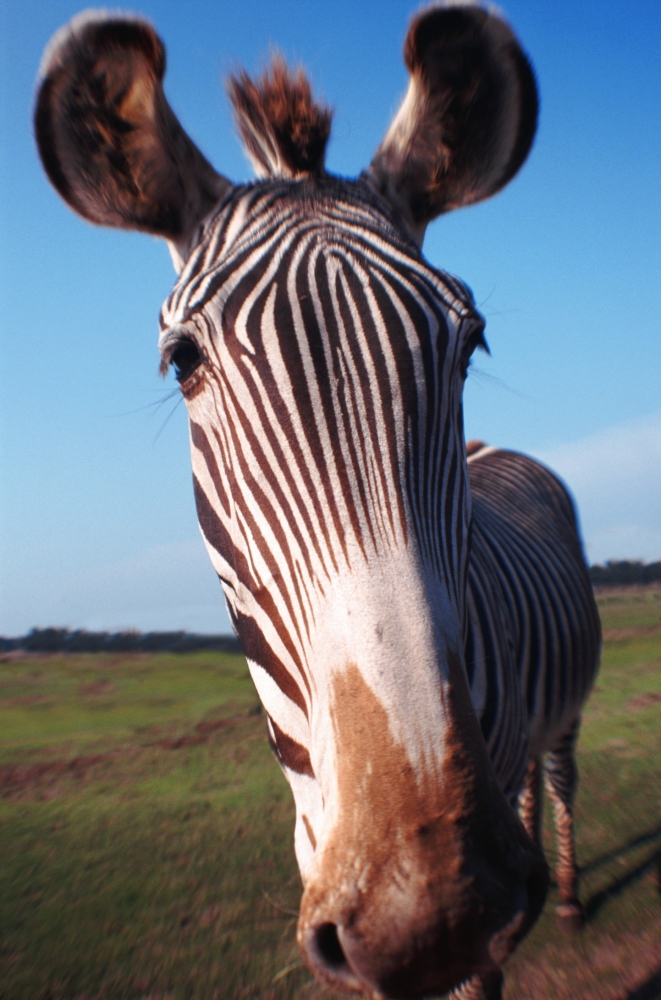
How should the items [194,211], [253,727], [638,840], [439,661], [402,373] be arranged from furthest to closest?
1. [253,727]
2. [638,840]
3. [194,211]
4. [402,373]
5. [439,661]

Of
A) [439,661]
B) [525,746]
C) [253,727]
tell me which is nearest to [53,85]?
[439,661]

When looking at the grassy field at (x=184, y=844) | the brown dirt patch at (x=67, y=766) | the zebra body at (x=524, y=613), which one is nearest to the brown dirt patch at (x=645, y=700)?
the grassy field at (x=184, y=844)

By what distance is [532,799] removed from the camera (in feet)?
17.8

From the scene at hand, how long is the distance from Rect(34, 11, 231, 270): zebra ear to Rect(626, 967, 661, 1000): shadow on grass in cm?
546

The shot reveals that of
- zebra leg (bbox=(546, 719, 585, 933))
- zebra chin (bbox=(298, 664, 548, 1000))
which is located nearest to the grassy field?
zebra leg (bbox=(546, 719, 585, 933))

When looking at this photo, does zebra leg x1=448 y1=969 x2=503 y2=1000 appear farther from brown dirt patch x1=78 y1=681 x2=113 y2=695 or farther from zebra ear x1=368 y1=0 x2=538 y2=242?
brown dirt patch x1=78 y1=681 x2=113 y2=695

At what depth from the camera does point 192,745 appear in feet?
27.9

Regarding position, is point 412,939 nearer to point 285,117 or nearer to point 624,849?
point 285,117

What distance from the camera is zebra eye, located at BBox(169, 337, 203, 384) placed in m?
2.03

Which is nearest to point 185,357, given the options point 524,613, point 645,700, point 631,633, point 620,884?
point 524,613

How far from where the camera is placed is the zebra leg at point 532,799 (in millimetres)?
5359

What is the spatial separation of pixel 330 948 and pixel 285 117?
2.83 meters

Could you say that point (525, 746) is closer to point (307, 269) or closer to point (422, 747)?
point (422, 747)

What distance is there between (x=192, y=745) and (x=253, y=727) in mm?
1107
